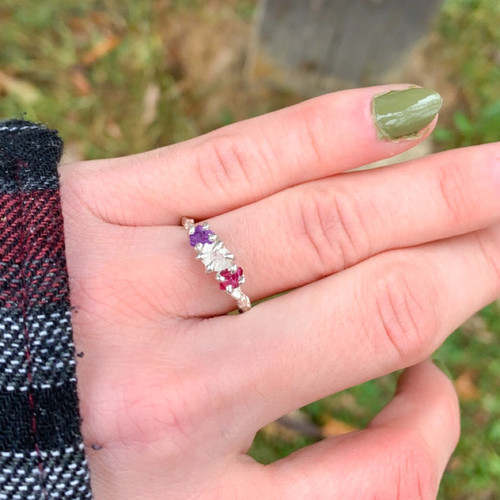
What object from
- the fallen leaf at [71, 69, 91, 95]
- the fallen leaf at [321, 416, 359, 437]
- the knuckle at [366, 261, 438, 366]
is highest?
the fallen leaf at [71, 69, 91, 95]

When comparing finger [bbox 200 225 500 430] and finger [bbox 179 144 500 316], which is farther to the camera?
finger [bbox 179 144 500 316]

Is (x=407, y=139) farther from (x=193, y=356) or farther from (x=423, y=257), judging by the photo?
(x=193, y=356)

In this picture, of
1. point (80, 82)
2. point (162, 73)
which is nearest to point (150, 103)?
point (162, 73)

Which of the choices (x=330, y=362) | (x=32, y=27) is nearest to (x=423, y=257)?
(x=330, y=362)

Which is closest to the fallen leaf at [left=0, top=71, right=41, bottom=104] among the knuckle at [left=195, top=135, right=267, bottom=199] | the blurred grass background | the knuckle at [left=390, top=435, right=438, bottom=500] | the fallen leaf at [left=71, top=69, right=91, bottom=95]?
the blurred grass background

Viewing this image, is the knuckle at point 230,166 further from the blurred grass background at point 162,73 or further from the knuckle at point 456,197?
the blurred grass background at point 162,73

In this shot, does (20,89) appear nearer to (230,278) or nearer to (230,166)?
(230,166)

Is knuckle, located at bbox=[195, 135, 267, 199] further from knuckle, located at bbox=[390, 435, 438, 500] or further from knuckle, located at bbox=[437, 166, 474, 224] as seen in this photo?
knuckle, located at bbox=[390, 435, 438, 500]
